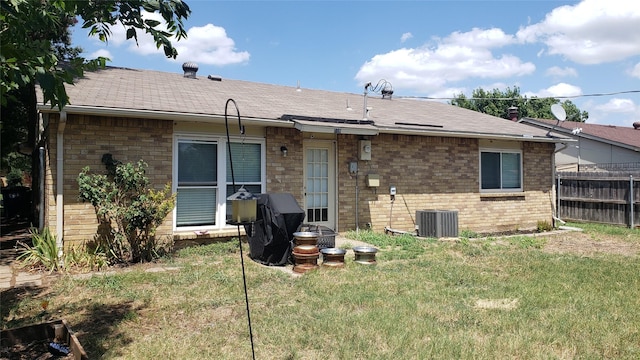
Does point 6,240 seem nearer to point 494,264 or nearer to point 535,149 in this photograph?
point 494,264

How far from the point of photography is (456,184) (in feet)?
37.8

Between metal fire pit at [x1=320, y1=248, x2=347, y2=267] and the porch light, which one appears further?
metal fire pit at [x1=320, y1=248, x2=347, y2=267]

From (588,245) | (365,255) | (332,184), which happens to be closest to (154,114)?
(332,184)

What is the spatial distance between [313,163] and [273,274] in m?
4.02

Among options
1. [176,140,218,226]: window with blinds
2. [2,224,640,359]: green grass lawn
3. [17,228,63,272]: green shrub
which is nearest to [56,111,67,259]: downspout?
[17,228,63,272]: green shrub

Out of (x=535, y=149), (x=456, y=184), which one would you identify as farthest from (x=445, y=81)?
(x=456, y=184)

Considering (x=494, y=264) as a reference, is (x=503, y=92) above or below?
above

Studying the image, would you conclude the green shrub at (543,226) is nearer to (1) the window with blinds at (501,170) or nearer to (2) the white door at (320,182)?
(1) the window with blinds at (501,170)

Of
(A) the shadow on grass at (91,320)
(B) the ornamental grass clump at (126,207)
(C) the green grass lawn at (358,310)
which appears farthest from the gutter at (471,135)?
(A) the shadow on grass at (91,320)

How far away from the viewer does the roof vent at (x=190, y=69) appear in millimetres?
12578

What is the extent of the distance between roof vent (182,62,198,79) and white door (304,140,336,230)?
504 cm

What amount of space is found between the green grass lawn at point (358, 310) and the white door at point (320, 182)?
9.22ft

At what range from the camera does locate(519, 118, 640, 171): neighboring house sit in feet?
63.8

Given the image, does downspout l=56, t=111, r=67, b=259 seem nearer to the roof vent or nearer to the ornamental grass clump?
the ornamental grass clump
